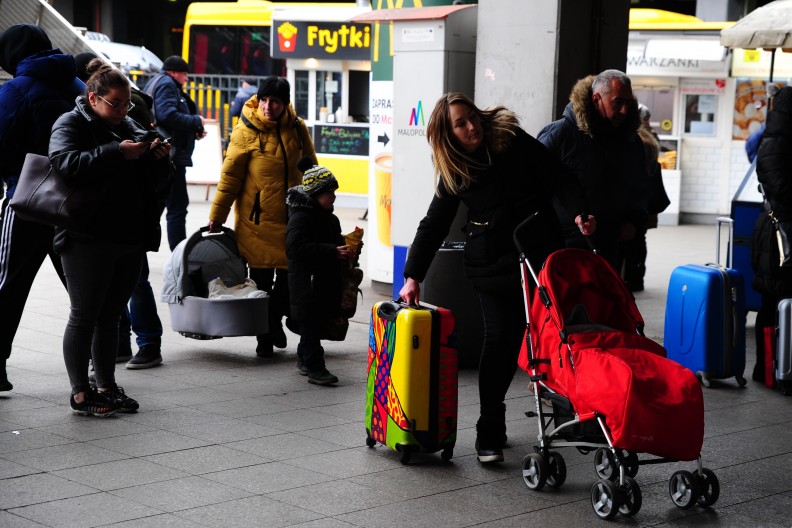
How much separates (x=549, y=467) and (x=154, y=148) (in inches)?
102

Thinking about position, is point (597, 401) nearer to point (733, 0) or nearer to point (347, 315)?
point (347, 315)

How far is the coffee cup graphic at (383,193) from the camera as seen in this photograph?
432 inches

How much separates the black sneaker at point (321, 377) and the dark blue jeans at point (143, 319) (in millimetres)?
1102

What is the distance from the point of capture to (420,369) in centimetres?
561

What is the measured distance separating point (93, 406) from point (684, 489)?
3066mm

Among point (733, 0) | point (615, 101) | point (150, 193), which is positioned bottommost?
point (150, 193)

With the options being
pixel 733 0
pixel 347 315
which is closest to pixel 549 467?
pixel 347 315

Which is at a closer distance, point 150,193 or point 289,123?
point 150,193

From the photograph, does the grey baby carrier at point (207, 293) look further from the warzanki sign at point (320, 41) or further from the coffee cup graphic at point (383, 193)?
the warzanki sign at point (320, 41)

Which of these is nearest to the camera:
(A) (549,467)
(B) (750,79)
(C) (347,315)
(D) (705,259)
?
(A) (549,467)

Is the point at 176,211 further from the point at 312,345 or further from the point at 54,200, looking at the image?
the point at 54,200

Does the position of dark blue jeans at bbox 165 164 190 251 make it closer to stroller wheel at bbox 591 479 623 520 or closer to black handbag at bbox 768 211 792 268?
black handbag at bbox 768 211 792 268

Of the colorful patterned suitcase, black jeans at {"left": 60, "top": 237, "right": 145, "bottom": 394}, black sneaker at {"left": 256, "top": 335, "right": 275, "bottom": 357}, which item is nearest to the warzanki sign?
black sneaker at {"left": 256, "top": 335, "right": 275, "bottom": 357}

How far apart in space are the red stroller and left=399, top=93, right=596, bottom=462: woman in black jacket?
157 millimetres
